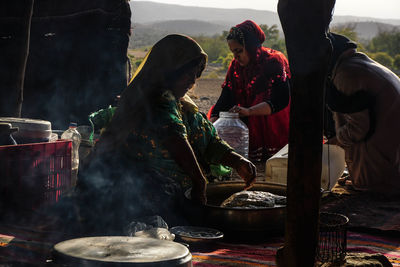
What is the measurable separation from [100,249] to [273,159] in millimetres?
2932

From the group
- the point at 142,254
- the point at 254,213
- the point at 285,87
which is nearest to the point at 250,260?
the point at 254,213

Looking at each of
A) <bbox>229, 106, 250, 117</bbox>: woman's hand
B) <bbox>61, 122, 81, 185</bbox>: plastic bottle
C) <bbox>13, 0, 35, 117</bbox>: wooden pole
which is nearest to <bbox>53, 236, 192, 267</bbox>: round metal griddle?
<bbox>61, 122, 81, 185</bbox>: plastic bottle

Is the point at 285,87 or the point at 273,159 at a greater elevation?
the point at 285,87

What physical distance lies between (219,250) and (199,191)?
38 cm

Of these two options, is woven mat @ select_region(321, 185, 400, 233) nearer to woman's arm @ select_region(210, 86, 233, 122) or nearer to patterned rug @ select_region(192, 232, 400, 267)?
patterned rug @ select_region(192, 232, 400, 267)

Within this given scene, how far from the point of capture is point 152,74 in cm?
343

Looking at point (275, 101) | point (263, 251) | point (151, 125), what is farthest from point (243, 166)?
point (275, 101)

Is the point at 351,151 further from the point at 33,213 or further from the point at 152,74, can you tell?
the point at 33,213

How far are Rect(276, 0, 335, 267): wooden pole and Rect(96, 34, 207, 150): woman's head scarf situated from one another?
4.94 feet

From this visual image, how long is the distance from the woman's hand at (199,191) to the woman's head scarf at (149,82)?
57 cm

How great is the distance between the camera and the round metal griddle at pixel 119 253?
5.75 feet

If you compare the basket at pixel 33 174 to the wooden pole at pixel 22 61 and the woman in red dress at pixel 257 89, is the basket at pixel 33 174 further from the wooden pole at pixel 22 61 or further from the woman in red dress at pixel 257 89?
the woman in red dress at pixel 257 89

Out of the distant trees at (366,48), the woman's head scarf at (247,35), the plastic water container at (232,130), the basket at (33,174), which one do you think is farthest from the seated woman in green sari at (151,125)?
the distant trees at (366,48)

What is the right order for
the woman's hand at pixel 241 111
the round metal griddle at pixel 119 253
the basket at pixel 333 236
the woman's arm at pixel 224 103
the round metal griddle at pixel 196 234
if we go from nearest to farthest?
the round metal griddle at pixel 119 253 < the basket at pixel 333 236 < the round metal griddle at pixel 196 234 < the woman's hand at pixel 241 111 < the woman's arm at pixel 224 103
